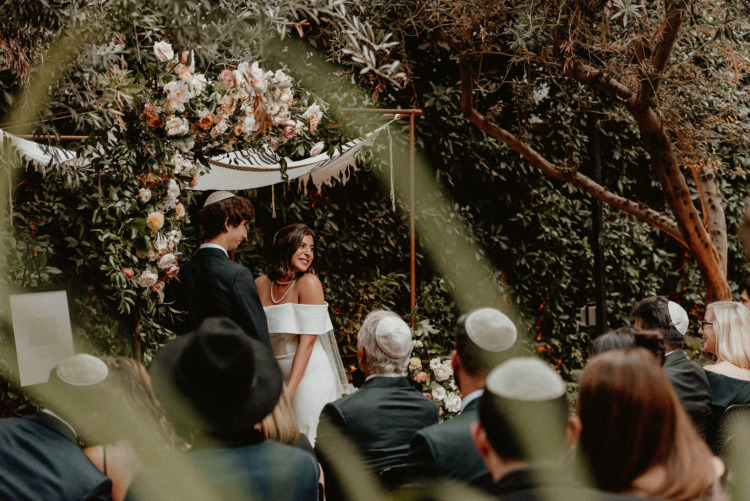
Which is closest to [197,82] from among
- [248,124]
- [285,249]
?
[248,124]

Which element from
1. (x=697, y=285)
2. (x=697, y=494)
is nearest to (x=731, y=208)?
(x=697, y=285)

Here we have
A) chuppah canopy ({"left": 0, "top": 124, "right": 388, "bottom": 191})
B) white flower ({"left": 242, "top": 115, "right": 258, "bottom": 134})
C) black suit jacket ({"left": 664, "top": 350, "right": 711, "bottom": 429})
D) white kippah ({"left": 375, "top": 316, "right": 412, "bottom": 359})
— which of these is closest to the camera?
white kippah ({"left": 375, "top": 316, "right": 412, "bottom": 359})

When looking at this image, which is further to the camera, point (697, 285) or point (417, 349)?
point (697, 285)

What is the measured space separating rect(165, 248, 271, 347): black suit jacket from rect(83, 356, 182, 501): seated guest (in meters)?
1.19

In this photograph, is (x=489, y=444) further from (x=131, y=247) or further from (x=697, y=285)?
(x=697, y=285)

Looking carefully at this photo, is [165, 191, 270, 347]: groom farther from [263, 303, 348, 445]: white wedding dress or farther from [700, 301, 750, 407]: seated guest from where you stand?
[700, 301, 750, 407]: seated guest

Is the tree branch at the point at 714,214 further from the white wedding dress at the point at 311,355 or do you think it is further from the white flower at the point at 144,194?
the white flower at the point at 144,194

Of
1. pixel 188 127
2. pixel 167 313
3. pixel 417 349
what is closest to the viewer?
pixel 188 127

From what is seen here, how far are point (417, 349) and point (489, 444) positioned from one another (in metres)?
3.31

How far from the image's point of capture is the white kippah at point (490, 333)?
6.88 feet

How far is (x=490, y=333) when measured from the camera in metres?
2.09

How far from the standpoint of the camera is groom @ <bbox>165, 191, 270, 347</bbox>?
3.32 m

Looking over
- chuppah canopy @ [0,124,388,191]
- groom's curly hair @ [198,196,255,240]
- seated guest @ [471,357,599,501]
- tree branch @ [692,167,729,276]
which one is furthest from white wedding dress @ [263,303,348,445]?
tree branch @ [692,167,729,276]

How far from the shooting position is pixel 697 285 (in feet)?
25.6
